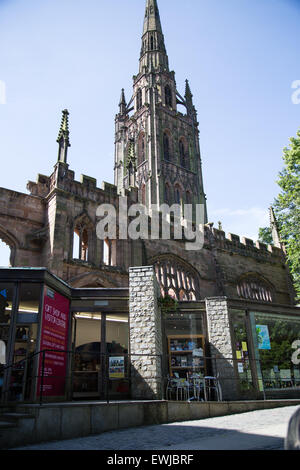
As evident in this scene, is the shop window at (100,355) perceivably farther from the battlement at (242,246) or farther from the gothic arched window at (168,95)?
the gothic arched window at (168,95)

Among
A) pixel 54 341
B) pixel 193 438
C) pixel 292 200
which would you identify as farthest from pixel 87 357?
pixel 292 200

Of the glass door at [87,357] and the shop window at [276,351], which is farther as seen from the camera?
the shop window at [276,351]

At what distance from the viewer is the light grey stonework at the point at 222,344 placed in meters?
11.3

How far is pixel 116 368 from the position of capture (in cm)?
998

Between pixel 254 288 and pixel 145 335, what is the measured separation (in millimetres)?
15850

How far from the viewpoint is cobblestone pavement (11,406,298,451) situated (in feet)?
17.7

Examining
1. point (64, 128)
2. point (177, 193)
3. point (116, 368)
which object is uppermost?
point (177, 193)

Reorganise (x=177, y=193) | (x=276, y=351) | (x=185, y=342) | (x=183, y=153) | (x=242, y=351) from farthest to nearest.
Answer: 1. (x=183, y=153)
2. (x=177, y=193)
3. (x=276, y=351)
4. (x=242, y=351)
5. (x=185, y=342)

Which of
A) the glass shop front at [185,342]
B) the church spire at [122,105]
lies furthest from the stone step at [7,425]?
the church spire at [122,105]

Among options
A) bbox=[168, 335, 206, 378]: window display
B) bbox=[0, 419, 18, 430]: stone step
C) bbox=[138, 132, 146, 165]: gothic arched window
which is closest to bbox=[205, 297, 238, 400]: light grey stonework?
bbox=[168, 335, 206, 378]: window display

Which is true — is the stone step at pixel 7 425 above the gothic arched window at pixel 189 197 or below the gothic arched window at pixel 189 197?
below

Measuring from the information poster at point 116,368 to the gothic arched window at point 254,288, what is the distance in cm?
1431

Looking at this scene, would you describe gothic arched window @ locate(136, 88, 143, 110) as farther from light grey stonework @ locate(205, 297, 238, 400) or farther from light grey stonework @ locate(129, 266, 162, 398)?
light grey stonework @ locate(129, 266, 162, 398)

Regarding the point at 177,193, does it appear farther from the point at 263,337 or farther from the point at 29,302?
the point at 29,302
